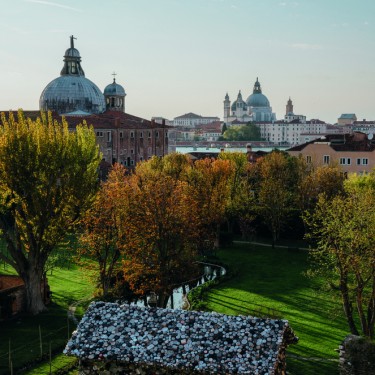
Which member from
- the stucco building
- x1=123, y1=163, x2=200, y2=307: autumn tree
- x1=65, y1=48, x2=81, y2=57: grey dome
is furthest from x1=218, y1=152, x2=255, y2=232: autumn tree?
x1=65, y1=48, x2=81, y2=57: grey dome

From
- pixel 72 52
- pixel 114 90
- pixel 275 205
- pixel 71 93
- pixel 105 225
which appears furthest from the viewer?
pixel 114 90

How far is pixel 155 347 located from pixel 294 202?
4120 centimetres

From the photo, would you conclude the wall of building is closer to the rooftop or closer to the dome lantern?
the rooftop

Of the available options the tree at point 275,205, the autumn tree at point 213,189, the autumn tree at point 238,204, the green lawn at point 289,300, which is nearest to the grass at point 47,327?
the green lawn at point 289,300

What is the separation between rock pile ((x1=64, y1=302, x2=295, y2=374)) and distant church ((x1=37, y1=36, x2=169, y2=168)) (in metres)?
63.9

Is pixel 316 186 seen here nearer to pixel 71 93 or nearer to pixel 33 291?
pixel 33 291

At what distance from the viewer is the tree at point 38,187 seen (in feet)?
97.2

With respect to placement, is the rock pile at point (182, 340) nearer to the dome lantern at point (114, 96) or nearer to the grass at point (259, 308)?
the grass at point (259, 308)

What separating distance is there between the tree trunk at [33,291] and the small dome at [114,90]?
8605 centimetres

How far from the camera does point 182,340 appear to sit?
16.2 metres

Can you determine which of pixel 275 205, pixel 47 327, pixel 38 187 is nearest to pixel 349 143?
pixel 275 205

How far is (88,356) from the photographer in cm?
1617

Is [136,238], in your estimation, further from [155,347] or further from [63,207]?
[155,347]

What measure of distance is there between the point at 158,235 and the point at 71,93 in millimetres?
76922
